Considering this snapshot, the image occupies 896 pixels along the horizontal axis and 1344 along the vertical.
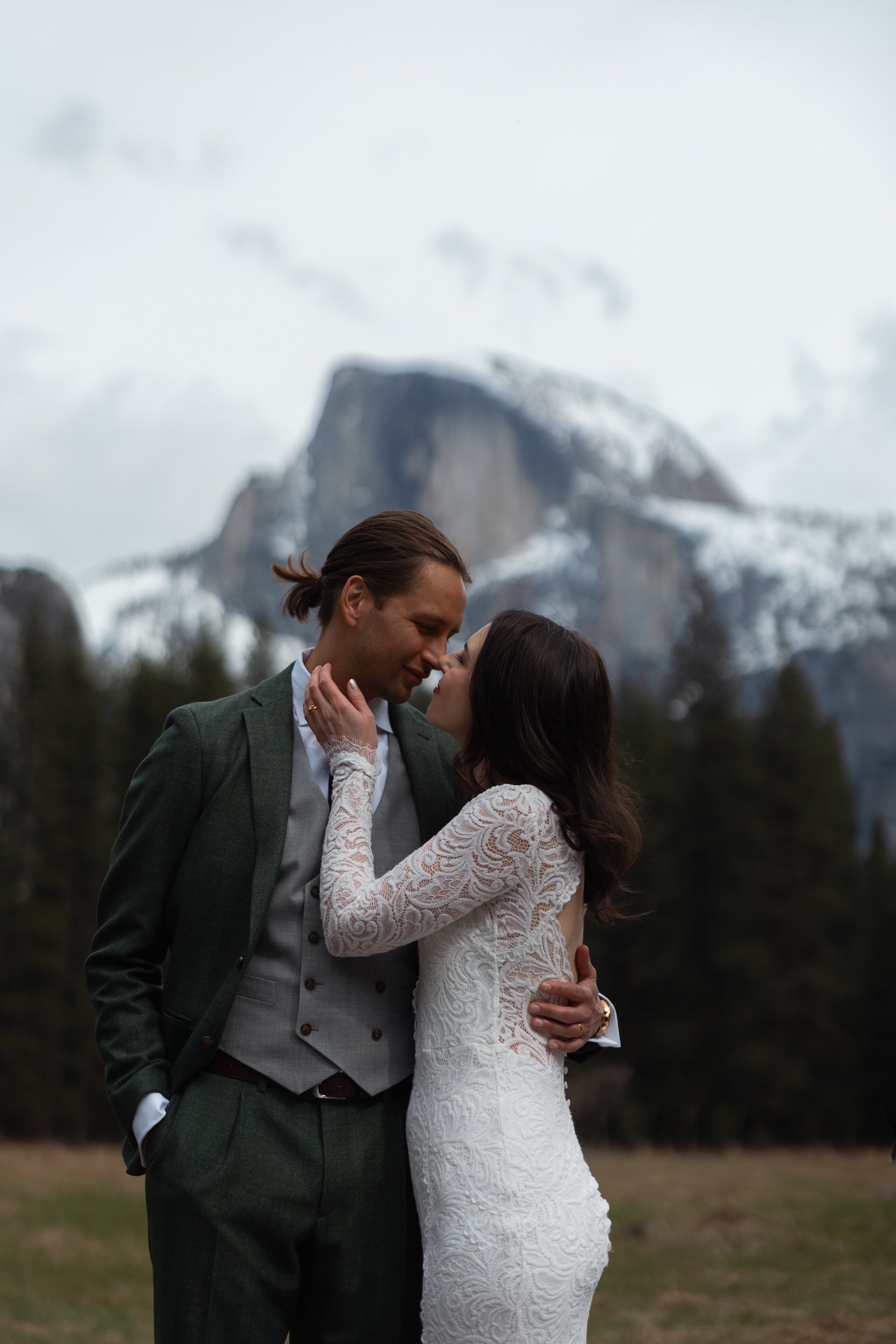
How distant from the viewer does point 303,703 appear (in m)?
3.09

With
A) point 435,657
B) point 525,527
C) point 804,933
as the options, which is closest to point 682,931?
point 804,933

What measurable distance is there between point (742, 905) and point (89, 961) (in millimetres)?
24021

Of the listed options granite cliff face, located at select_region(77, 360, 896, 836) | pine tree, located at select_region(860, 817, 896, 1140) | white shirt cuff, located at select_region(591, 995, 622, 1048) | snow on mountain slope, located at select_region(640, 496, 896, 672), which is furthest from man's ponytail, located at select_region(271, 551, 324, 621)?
granite cliff face, located at select_region(77, 360, 896, 836)

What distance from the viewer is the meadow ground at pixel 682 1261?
8047 mm

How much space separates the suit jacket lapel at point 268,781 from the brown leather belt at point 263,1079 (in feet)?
0.82

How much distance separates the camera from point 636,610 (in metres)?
115

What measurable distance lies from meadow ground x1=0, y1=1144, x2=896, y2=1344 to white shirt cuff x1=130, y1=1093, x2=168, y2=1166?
6.07 meters

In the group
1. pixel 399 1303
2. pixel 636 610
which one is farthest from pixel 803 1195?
pixel 636 610

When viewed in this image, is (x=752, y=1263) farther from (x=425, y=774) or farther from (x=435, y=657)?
(x=435, y=657)

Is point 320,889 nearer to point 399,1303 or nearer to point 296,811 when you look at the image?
point 296,811

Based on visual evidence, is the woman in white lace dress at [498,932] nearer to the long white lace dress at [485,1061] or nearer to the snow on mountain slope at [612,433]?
the long white lace dress at [485,1061]

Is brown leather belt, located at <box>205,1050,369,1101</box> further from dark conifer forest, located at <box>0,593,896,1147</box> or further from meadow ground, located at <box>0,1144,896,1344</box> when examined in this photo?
dark conifer forest, located at <box>0,593,896,1147</box>

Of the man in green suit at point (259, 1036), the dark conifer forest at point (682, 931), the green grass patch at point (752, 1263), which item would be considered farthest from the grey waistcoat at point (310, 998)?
the dark conifer forest at point (682, 931)

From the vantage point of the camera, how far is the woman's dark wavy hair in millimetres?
2748
